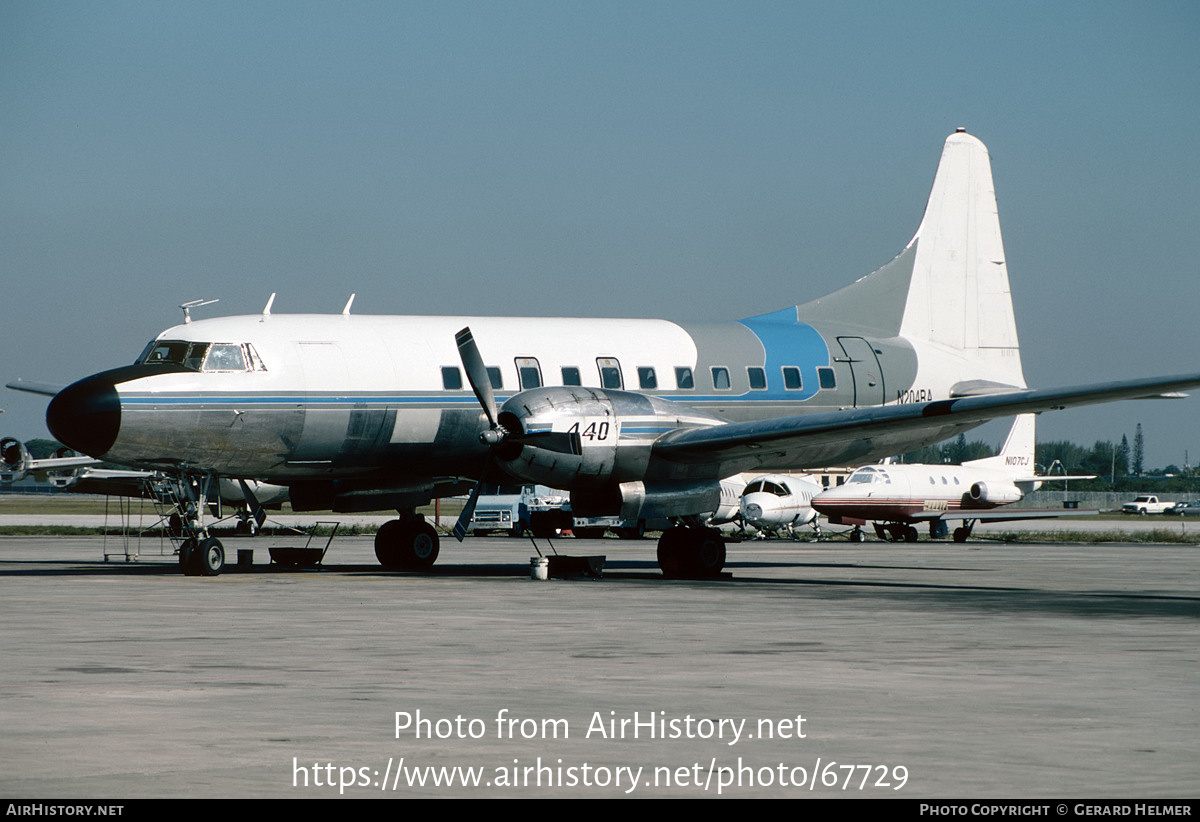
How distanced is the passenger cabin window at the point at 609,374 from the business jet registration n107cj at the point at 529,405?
0.13ft

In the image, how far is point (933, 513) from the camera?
1902 inches

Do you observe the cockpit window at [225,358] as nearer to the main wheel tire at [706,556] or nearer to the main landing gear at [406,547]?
the main landing gear at [406,547]

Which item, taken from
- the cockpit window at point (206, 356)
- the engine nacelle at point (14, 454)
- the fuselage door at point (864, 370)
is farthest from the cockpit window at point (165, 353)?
the engine nacelle at point (14, 454)

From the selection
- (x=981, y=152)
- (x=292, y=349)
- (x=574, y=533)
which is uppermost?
(x=981, y=152)

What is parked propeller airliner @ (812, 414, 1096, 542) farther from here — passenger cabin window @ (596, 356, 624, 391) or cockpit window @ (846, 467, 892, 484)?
passenger cabin window @ (596, 356, 624, 391)

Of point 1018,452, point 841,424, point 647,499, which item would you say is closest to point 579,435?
point 647,499

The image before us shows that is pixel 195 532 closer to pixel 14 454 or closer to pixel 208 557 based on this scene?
pixel 208 557

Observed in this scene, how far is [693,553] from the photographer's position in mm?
24875

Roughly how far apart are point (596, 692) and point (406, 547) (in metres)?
17.5

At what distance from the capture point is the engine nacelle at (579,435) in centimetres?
2267

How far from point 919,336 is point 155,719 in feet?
75.2

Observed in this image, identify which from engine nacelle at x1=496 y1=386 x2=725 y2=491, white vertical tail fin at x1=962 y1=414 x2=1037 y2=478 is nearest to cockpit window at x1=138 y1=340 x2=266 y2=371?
engine nacelle at x1=496 y1=386 x2=725 y2=491

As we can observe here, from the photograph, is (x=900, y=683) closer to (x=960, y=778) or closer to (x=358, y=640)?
(x=960, y=778)
